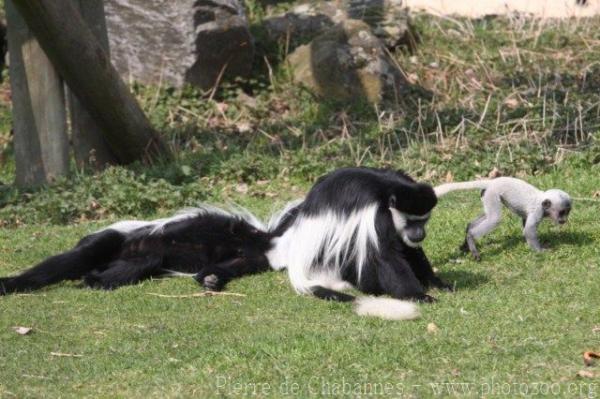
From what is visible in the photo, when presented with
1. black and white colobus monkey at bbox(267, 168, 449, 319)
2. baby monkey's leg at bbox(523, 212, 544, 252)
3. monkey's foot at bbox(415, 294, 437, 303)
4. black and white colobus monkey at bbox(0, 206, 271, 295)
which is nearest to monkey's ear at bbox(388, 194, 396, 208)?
black and white colobus monkey at bbox(267, 168, 449, 319)

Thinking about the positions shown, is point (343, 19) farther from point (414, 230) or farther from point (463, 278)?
point (414, 230)

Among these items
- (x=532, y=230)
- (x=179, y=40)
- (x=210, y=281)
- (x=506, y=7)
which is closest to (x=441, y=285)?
(x=532, y=230)

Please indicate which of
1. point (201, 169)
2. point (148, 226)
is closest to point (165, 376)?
point (148, 226)

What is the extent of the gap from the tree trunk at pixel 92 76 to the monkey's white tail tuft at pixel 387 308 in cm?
388

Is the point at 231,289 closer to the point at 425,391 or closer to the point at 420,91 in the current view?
the point at 425,391

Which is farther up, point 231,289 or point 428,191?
point 428,191

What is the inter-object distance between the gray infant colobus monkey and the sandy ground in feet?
21.0

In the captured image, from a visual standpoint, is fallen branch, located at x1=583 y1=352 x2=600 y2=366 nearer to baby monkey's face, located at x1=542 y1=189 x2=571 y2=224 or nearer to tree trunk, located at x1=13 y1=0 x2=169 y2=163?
baby monkey's face, located at x1=542 y1=189 x2=571 y2=224

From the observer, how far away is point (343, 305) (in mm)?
5637

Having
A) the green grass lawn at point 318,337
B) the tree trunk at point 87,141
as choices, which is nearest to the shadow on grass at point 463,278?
the green grass lawn at point 318,337

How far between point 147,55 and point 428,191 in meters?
6.52

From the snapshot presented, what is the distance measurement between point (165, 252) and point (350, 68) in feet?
16.6

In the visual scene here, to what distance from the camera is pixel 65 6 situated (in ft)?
26.9

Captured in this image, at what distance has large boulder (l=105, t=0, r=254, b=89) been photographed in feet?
37.3
